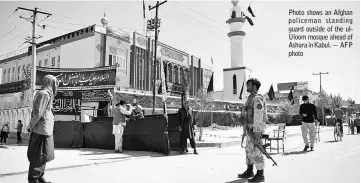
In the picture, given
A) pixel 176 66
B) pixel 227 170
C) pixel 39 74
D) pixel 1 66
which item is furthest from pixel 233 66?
pixel 227 170

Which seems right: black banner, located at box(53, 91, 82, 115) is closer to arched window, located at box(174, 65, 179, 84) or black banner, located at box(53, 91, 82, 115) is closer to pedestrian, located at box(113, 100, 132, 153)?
pedestrian, located at box(113, 100, 132, 153)

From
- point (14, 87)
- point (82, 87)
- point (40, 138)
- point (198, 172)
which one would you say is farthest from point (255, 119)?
point (14, 87)

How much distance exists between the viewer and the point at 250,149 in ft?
15.4

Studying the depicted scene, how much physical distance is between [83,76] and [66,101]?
2.15 m

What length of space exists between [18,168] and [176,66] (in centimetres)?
2946

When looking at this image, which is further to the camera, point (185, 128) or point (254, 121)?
point (185, 128)

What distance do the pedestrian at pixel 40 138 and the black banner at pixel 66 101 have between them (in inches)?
575

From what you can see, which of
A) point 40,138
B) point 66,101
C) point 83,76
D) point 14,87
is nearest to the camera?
point 40,138

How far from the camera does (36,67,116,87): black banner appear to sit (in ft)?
57.5

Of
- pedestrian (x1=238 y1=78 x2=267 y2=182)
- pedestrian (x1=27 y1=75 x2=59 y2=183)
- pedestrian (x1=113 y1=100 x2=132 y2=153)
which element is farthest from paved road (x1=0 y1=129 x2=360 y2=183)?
pedestrian (x1=113 y1=100 x2=132 y2=153)

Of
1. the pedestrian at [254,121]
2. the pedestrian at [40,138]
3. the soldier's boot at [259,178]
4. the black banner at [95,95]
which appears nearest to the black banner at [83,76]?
the black banner at [95,95]

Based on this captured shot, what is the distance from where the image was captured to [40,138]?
167 inches

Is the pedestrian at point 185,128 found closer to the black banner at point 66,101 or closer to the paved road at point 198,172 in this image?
the paved road at point 198,172

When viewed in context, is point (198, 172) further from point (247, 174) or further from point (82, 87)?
point (82, 87)
